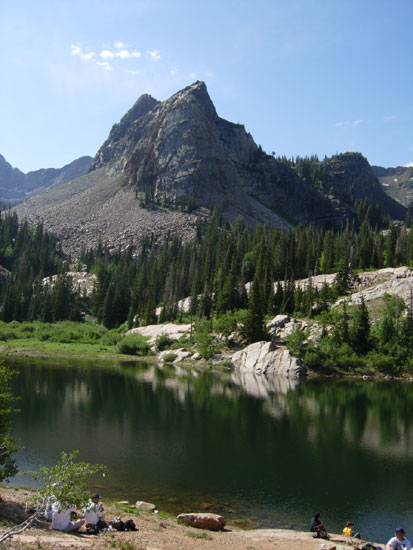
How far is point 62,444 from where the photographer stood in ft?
105

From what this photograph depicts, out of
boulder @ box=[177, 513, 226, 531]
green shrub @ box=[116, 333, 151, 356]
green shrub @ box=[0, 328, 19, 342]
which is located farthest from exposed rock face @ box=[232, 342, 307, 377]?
boulder @ box=[177, 513, 226, 531]

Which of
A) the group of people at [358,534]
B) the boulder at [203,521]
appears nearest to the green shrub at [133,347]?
the boulder at [203,521]

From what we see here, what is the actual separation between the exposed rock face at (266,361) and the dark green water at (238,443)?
483 inches

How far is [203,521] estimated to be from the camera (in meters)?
19.2

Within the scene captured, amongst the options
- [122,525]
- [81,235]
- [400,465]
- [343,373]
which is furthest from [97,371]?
[81,235]

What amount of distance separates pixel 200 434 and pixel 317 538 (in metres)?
20.2

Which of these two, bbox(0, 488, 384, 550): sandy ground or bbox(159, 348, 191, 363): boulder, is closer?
bbox(0, 488, 384, 550): sandy ground

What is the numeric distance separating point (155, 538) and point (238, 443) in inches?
793

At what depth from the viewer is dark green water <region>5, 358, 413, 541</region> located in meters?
23.8

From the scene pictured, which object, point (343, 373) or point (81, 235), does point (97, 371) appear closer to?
point (343, 373)

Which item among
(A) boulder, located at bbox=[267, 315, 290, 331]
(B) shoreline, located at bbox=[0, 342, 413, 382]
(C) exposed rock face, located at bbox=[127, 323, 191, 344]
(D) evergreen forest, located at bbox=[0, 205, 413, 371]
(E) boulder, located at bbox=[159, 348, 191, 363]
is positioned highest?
(D) evergreen forest, located at bbox=[0, 205, 413, 371]

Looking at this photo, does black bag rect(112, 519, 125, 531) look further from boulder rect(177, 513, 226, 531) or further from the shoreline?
the shoreline

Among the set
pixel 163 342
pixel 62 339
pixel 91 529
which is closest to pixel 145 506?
pixel 91 529

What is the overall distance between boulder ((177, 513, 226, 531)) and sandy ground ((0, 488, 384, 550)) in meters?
0.41
